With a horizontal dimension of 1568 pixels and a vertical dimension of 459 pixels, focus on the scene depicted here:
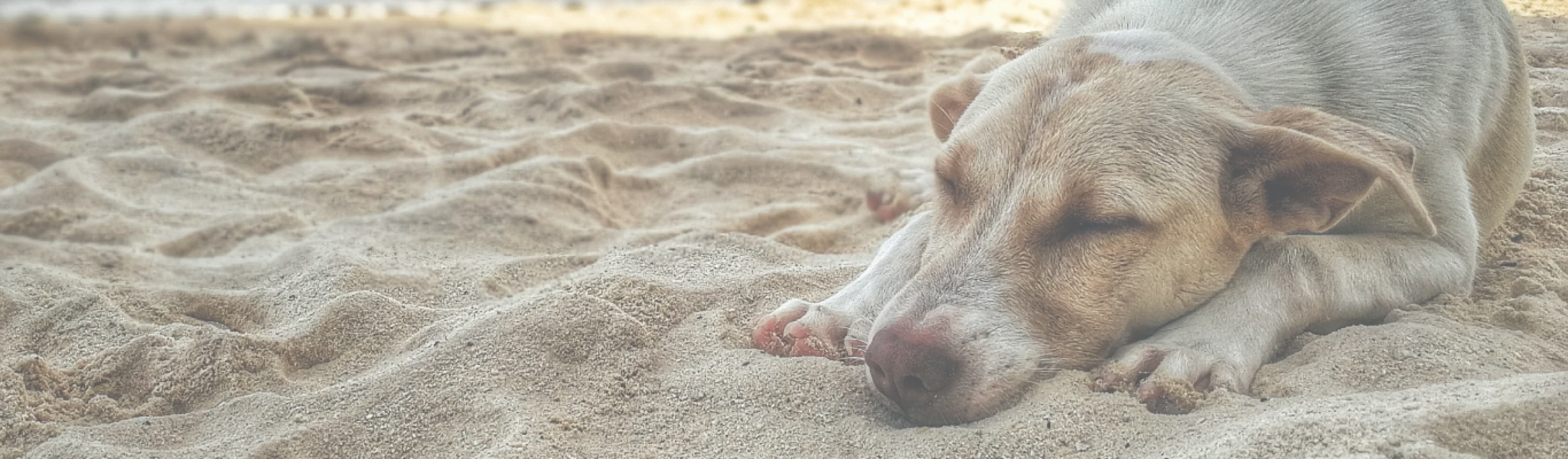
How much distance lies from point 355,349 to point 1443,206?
2.66 meters

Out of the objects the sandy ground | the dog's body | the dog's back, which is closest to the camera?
the sandy ground

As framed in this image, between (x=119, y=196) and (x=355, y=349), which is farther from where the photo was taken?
(x=119, y=196)

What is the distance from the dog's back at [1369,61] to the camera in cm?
277

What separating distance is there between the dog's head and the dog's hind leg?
326 mm

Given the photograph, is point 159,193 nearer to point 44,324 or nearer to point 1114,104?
point 44,324

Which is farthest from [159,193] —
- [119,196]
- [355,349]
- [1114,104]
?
[1114,104]

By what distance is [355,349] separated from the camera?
3.00 metres

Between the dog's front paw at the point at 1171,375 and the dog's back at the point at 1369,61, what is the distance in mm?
620

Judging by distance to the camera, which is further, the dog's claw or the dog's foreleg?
the dog's foreleg

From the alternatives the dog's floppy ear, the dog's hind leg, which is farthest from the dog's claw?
the dog's floppy ear

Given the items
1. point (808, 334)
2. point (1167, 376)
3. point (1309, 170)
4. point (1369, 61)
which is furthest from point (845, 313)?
point (1369, 61)

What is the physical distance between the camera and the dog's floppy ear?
3076 millimetres

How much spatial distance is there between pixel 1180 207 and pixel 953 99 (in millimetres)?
828

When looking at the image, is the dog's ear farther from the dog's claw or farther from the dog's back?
the dog's claw
